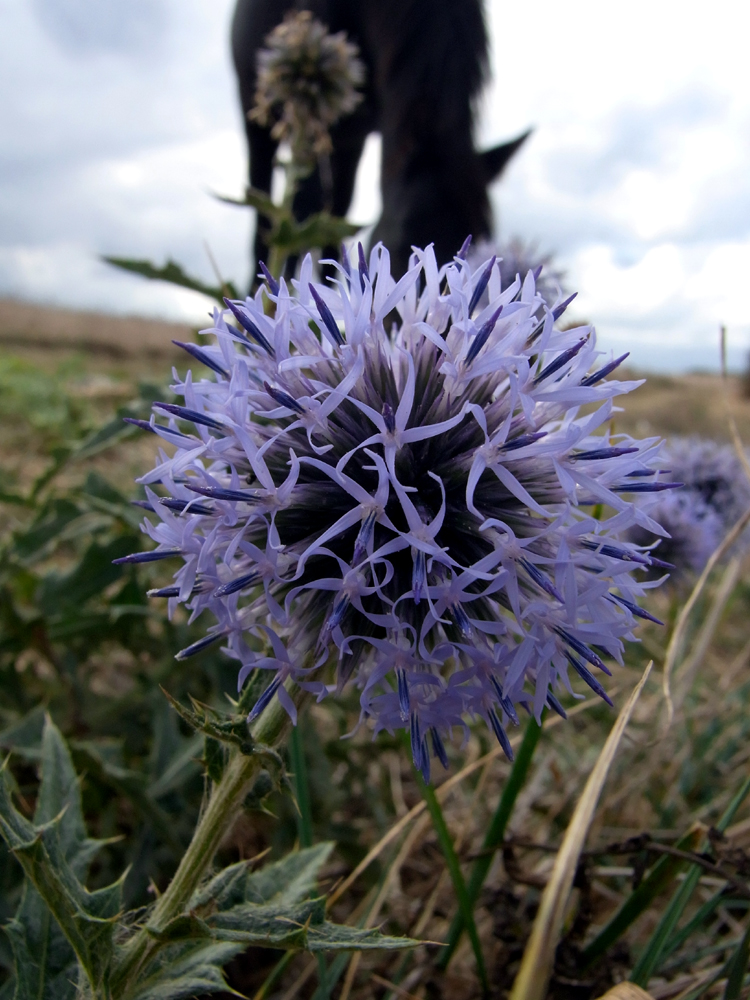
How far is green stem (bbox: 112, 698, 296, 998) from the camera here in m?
0.72

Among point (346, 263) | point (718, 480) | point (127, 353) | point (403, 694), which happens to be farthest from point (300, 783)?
point (127, 353)

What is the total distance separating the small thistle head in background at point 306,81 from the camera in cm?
231

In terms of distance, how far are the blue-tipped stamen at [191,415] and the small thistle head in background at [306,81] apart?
5.77 ft

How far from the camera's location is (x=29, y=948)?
810mm

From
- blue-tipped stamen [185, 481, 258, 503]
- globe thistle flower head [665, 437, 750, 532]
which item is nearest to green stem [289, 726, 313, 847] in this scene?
blue-tipped stamen [185, 481, 258, 503]

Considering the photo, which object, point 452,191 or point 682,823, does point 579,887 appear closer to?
point 682,823

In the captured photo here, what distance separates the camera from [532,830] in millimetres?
1679

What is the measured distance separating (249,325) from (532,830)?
1.41 metres

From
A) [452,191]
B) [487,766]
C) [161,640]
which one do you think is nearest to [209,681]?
[161,640]

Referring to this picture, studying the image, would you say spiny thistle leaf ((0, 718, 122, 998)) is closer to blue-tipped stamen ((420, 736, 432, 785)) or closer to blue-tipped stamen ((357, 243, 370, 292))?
blue-tipped stamen ((420, 736, 432, 785))

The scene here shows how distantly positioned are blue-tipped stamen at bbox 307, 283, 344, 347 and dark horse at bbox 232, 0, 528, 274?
2416 millimetres

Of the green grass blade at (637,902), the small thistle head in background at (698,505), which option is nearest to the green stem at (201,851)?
the green grass blade at (637,902)

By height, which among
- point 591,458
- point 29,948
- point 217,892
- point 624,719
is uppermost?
point 591,458

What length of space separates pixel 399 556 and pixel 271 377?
10.2 inches
